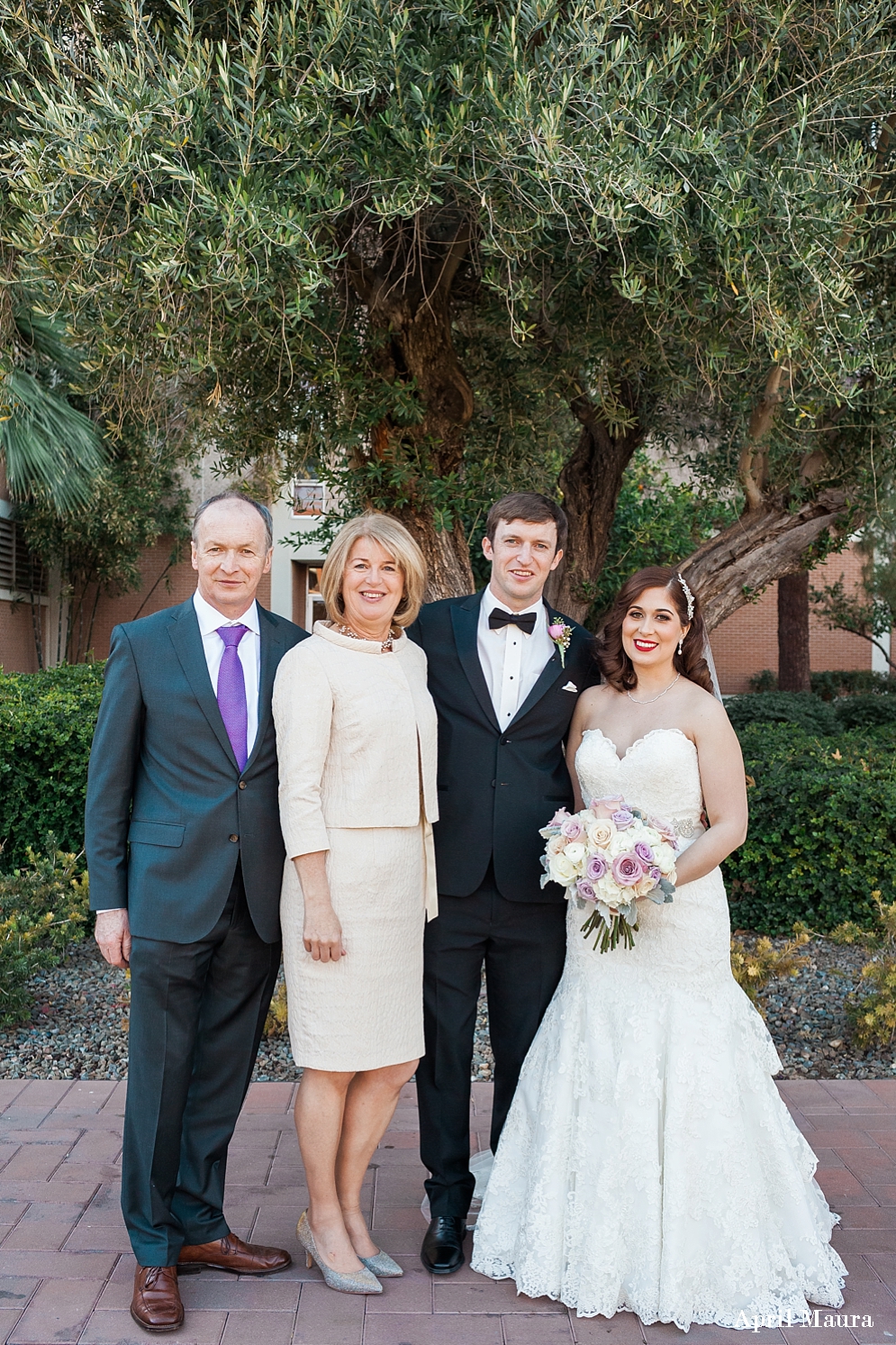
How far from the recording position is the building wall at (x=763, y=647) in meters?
21.4

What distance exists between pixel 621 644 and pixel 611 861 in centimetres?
77

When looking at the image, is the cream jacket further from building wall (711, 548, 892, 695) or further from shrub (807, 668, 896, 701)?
building wall (711, 548, 892, 695)

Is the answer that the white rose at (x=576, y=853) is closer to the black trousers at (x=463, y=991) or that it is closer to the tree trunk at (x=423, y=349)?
the black trousers at (x=463, y=991)

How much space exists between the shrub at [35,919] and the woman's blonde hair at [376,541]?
2.81 metres

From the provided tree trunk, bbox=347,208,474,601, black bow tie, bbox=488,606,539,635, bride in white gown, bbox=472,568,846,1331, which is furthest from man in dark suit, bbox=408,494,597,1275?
tree trunk, bbox=347,208,474,601

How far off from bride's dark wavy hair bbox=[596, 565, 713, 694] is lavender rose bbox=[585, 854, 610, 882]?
67 cm

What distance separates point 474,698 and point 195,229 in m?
1.95

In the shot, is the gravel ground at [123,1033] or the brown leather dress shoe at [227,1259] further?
the gravel ground at [123,1033]

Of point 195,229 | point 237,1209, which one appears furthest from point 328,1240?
point 195,229

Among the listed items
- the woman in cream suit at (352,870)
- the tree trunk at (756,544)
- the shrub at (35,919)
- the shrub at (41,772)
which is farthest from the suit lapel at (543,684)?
the shrub at (41,772)

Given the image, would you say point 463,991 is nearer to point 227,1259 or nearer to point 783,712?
point 227,1259

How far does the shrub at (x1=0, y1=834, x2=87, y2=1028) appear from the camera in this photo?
192 inches

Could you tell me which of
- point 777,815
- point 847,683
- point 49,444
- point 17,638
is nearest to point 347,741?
point 777,815

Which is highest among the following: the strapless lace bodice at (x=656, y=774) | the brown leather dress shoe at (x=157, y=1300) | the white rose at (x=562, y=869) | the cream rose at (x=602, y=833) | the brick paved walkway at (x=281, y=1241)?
the strapless lace bodice at (x=656, y=774)
